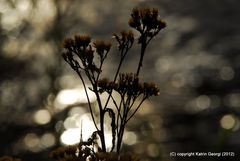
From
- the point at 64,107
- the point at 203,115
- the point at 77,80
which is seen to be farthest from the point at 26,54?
the point at 203,115

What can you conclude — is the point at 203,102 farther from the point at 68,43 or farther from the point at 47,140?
the point at 68,43

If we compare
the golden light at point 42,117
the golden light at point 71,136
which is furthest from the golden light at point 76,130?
the golden light at point 42,117

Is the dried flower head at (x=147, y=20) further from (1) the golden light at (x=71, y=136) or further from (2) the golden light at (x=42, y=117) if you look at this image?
(2) the golden light at (x=42, y=117)

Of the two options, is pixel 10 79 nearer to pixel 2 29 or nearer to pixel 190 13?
pixel 2 29

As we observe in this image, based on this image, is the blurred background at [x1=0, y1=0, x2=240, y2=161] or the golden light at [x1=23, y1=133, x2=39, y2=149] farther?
the golden light at [x1=23, y1=133, x2=39, y2=149]

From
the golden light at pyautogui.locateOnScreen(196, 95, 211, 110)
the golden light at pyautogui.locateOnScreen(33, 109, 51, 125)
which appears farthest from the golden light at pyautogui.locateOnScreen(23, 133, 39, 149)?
the golden light at pyautogui.locateOnScreen(196, 95, 211, 110)

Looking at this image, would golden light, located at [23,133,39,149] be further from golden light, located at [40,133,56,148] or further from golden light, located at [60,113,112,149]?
golden light, located at [60,113,112,149]
